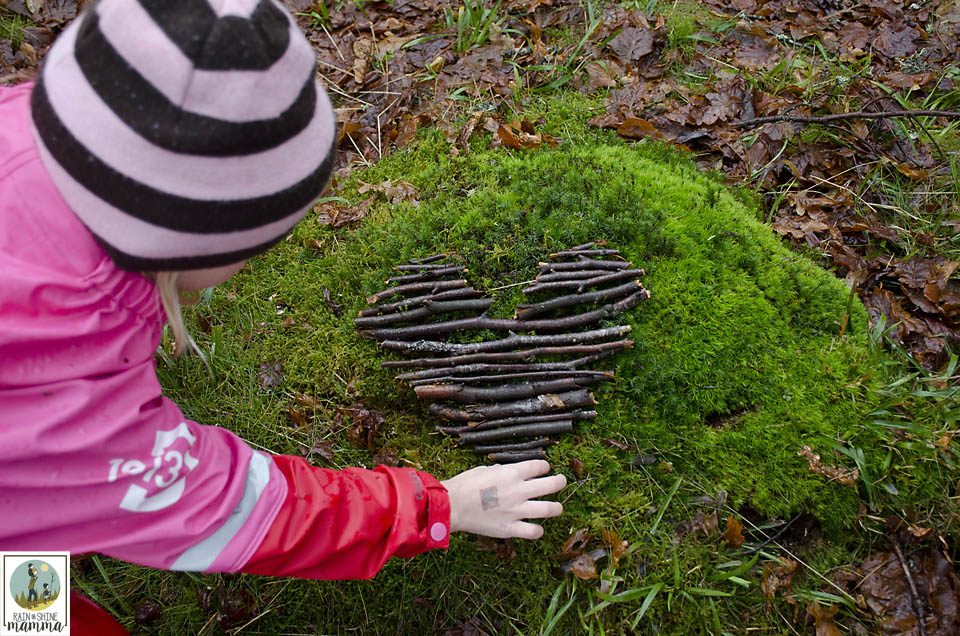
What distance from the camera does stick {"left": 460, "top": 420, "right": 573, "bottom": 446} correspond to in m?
3.16

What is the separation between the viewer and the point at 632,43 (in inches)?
215

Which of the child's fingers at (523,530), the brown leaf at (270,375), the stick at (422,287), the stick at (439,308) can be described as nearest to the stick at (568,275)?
the stick at (439,308)

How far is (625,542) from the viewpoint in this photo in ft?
9.70

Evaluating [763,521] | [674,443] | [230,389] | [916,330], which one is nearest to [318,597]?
[230,389]

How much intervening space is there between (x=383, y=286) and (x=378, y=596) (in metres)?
1.78

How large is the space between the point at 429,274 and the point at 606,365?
1192 millimetres

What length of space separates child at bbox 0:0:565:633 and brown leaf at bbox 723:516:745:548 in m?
1.95

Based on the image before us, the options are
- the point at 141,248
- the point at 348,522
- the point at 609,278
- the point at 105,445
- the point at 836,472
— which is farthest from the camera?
the point at 609,278

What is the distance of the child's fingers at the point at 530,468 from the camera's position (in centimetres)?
281

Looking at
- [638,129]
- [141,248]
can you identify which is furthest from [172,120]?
[638,129]

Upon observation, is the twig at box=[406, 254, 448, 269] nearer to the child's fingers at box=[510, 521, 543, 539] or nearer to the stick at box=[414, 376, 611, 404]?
the stick at box=[414, 376, 611, 404]

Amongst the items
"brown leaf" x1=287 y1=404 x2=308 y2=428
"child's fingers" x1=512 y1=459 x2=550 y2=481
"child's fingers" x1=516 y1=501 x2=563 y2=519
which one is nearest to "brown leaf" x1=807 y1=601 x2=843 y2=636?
"child's fingers" x1=516 y1=501 x2=563 y2=519

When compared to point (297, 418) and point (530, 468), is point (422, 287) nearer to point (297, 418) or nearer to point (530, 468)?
point (297, 418)

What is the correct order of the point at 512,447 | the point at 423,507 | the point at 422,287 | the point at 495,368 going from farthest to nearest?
the point at 422,287, the point at 495,368, the point at 512,447, the point at 423,507
